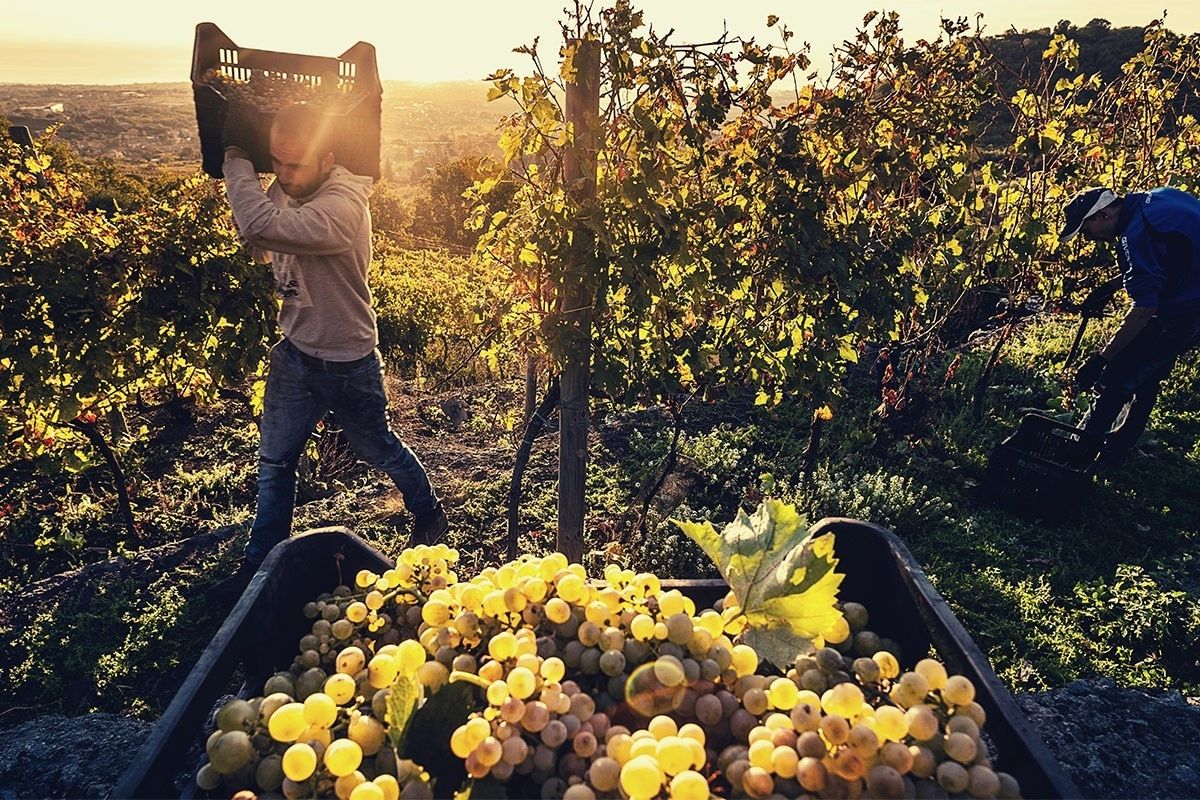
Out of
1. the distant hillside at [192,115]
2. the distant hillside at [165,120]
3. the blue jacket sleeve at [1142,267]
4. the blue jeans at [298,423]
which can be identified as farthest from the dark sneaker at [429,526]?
the distant hillside at [165,120]

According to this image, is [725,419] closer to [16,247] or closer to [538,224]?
[538,224]

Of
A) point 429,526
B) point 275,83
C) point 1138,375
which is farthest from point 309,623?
point 1138,375

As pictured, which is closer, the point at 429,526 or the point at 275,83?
the point at 275,83

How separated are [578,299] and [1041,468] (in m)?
3.16

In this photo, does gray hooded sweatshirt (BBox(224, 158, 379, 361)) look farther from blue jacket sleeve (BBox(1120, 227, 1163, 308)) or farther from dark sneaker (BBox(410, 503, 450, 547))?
blue jacket sleeve (BBox(1120, 227, 1163, 308))

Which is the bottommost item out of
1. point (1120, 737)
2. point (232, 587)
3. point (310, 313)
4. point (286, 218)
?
point (232, 587)

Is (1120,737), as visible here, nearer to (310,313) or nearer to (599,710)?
(599,710)

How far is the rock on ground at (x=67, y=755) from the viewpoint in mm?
2070

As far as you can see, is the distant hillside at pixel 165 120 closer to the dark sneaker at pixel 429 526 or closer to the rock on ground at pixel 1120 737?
the dark sneaker at pixel 429 526

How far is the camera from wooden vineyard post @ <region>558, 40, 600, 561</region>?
223 cm

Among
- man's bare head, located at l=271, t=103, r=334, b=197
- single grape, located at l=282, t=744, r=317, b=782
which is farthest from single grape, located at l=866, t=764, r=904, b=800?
man's bare head, located at l=271, t=103, r=334, b=197

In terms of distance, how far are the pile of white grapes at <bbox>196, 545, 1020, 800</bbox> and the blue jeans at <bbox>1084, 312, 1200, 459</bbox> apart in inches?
159

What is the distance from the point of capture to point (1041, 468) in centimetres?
402

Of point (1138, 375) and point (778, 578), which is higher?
point (778, 578)
